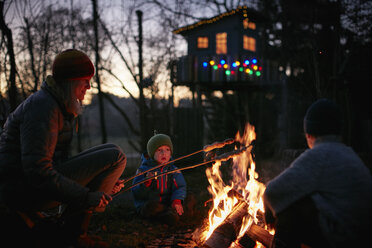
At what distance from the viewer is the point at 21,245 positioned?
2.42 m

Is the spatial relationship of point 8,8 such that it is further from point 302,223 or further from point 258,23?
point 258,23

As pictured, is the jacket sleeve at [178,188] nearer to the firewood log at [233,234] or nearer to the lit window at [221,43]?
the firewood log at [233,234]

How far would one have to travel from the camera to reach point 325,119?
2363 mm

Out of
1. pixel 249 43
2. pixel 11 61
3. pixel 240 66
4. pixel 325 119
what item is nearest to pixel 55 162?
pixel 325 119

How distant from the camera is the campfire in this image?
3.04 metres

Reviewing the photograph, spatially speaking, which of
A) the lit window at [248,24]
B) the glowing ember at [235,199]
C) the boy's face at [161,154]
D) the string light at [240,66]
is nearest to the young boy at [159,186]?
the boy's face at [161,154]

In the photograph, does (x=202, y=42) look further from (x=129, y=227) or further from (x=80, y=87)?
(x=80, y=87)

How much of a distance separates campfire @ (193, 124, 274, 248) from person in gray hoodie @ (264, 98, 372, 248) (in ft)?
2.58

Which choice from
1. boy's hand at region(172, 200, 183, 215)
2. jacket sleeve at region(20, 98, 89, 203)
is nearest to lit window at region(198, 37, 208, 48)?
boy's hand at region(172, 200, 183, 215)

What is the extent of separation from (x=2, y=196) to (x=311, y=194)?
244 centimetres

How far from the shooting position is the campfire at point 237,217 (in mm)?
3039

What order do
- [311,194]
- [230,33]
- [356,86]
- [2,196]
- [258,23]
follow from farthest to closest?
[258,23] → [230,33] → [356,86] → [2,196] → [311,194]

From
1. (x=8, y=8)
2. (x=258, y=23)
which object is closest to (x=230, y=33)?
(x=258, y=23)

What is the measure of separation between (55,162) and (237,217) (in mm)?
1990
